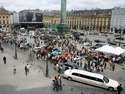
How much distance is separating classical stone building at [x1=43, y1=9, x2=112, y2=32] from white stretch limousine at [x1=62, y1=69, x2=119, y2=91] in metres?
78.7

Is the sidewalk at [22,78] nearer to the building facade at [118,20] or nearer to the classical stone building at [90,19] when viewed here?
the building facade at [118,20]

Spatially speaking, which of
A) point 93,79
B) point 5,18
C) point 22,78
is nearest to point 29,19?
point 5,18

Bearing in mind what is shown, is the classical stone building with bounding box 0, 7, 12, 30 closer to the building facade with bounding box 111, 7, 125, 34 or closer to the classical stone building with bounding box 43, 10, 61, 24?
the classical stone building with bounding box 43, 10, 61, 24

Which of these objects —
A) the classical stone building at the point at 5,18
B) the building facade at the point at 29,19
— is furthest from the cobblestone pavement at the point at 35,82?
the classical stone building at the point at 5,18

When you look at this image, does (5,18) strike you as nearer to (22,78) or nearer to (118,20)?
(118,20)

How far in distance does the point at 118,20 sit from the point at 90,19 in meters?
15.1

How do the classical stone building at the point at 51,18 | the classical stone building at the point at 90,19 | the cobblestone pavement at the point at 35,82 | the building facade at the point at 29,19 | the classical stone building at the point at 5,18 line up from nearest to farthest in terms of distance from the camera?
1. the cobblestone pavement at the point at 35,82
2. the classical stone building at the point at 90,19
3. the building facade at the point at 29,19
4. the classical stone building at the point at 51,18
5. the classical stone building at the point at 5,18

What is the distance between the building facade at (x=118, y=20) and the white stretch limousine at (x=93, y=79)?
72.6m

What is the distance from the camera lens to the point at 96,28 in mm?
102875

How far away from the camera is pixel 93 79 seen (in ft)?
72.2

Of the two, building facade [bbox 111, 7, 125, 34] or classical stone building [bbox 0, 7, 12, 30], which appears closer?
building facade [bbox 111, 7, 125, 34]

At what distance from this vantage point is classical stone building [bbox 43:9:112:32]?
99781 mm

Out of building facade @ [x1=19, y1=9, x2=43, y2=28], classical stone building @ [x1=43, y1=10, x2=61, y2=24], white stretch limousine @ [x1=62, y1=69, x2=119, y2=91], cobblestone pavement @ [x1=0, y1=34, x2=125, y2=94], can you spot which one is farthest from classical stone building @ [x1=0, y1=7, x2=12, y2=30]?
white stretch limousine @ [x1=62, y1=69, x2=119, y2=91]

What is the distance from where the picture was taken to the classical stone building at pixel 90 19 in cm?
9978
